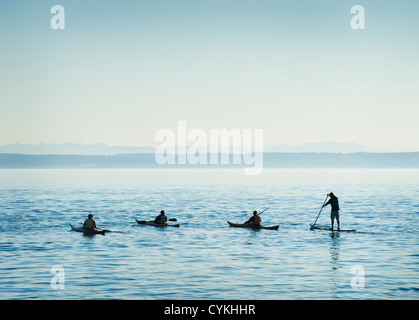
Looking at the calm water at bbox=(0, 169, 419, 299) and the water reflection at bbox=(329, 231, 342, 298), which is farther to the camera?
the water reflection at bbox=(329, 231, 342, 298)

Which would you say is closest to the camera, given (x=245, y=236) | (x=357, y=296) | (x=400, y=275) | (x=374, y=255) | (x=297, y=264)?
(x=357, y=296)

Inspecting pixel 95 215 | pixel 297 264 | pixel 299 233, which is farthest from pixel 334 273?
pixel 95 215

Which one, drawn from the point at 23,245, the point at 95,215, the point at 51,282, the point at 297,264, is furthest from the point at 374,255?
the point at 95,215

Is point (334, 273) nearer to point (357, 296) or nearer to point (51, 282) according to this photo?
point (357, 296)

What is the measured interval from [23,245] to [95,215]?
2623 centimetres

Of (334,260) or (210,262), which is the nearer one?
(210,262)

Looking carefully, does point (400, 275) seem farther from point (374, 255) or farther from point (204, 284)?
point (204, 284)

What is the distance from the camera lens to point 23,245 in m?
37.6

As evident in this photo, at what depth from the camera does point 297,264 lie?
30.0 metres

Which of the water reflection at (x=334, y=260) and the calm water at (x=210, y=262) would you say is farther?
the water reflection at (x=334, y=260)

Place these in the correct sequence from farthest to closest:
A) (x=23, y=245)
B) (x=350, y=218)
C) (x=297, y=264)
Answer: (x=350, y=218), (x=23, y=245), (x=297, y=264)
